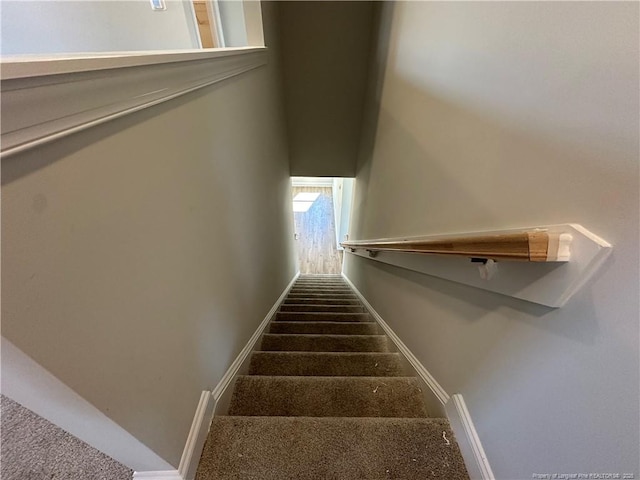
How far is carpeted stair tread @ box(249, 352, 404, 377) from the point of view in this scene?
1.60m

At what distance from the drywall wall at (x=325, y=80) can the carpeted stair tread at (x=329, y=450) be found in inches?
127

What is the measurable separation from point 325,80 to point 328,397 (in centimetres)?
315

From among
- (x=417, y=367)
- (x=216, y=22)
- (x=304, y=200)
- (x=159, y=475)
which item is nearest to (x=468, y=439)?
(x=417, y=367)

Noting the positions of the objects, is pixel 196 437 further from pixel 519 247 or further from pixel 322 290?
pixel 322 290

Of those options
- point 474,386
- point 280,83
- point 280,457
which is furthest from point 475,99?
point 280,83

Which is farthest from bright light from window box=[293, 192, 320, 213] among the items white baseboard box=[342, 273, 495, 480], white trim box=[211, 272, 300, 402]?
white baseboard box=[342, 273, 495, 480]

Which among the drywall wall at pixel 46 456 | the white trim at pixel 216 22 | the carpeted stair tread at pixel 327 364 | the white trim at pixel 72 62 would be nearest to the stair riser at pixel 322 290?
the carpeted stair tread at pixel 327 364

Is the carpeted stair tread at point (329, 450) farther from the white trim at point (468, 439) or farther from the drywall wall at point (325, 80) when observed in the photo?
the drywall wall at point (325, 80)

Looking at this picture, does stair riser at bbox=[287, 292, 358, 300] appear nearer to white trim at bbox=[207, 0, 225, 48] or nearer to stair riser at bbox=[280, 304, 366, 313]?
stair riser at bbox=[280, 304, 366, 313]

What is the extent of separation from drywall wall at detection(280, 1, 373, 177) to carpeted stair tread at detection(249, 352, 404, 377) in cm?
286

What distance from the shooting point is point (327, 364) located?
166cm

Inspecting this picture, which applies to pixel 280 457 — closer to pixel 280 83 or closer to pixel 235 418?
pixel 235 418

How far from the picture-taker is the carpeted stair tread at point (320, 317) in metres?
2.66

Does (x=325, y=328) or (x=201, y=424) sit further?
(x=325, y=328)
